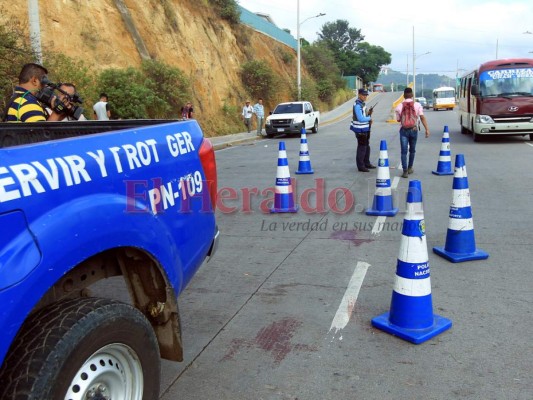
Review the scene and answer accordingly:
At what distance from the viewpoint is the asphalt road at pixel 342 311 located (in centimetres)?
319

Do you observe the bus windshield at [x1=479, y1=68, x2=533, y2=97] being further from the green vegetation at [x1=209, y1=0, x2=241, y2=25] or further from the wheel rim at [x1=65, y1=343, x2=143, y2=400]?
the green vegetation at [x1=209, y1=0, x2=241, y2=25]

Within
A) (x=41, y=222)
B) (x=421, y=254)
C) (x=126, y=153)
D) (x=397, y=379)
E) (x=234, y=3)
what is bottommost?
(x=397, y=379)

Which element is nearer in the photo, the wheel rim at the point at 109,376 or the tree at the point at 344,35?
the wheel rim at the point at 109,376

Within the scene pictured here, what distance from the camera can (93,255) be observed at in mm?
2203

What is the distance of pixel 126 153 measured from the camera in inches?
98.7

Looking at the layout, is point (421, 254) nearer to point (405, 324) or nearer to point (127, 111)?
point (405, 324)

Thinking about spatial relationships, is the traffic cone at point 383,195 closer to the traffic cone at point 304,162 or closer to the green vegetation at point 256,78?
the traffic cone at point 304,162

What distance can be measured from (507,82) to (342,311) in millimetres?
15524

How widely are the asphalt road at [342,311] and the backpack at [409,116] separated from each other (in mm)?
2609

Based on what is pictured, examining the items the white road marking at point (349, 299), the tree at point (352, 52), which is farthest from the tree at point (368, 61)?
the white road marking at point (349, 299)

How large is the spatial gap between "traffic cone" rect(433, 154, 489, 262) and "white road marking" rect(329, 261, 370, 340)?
3.17ft

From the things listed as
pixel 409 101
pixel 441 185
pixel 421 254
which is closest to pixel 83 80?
pixel 409 101

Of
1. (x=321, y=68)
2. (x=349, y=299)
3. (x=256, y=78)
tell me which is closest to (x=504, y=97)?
(x=349, y=299)

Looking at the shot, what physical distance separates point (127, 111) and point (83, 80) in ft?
7.52
